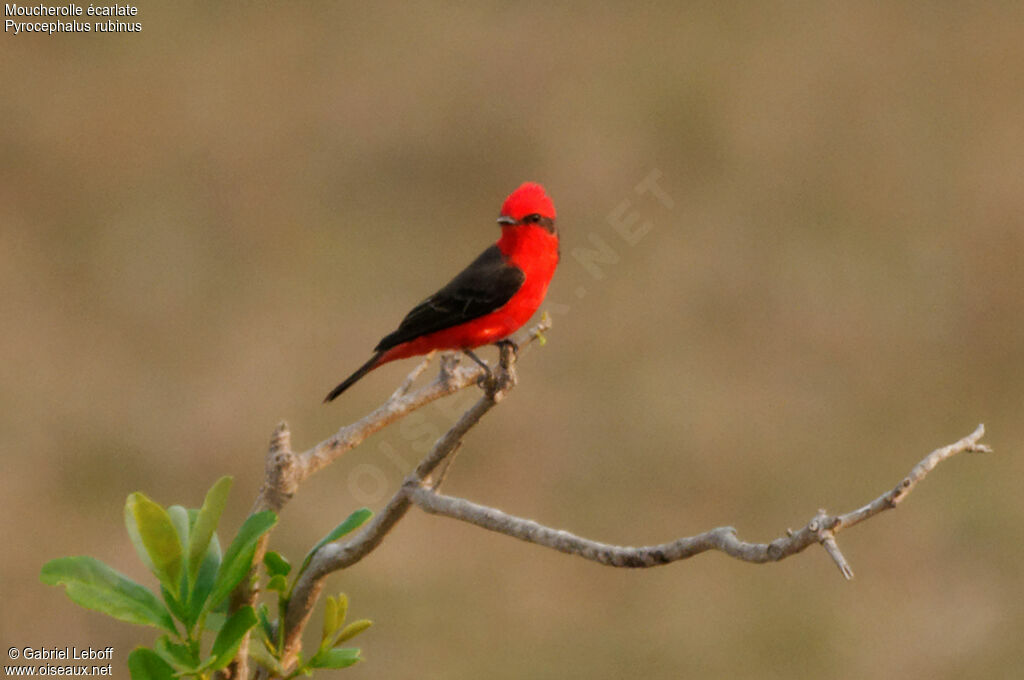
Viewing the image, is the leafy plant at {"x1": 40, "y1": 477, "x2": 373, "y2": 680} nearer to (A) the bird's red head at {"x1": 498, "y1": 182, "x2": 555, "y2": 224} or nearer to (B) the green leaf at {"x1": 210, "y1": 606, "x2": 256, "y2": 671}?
(B) the green leaf at {"x1": 210, "y1": 606, "x2": 256, "y2": 671}

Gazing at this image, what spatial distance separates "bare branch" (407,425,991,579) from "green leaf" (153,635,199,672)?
352 mm

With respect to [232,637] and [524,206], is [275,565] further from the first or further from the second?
[524,206]

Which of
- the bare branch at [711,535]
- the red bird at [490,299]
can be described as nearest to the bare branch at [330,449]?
the bare branch at [711,535]

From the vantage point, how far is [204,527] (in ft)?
4.19

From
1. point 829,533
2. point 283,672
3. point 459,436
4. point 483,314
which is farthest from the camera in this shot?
point 483,314

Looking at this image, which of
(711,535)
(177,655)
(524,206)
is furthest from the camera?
(524,206)

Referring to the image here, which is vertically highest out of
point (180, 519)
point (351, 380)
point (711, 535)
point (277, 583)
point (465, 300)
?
point (465, 300)

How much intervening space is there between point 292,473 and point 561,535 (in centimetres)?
33

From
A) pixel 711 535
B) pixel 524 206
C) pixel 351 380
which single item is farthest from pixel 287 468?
pixel 351 380

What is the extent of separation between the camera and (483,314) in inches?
92.5

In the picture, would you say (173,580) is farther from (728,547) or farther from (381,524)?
(728,547)

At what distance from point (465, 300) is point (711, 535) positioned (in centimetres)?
132

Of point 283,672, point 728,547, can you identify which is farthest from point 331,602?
point 728,547

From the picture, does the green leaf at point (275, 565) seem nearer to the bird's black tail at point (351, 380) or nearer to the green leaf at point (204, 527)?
the green leaf at point (204, 527)
